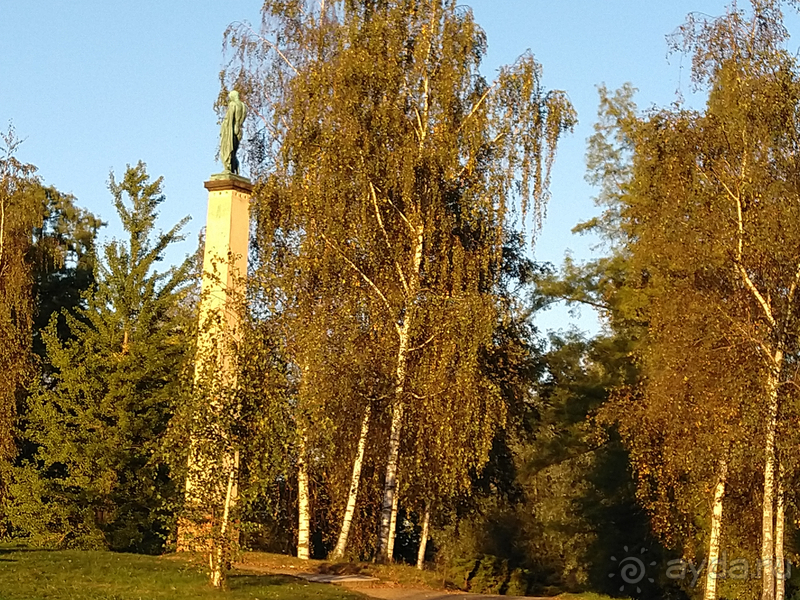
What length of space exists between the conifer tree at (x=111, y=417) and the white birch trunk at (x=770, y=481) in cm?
1194

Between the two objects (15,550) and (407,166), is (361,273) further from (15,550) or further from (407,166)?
(15,550)

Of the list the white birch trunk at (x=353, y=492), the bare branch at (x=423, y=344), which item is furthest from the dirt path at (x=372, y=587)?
the bare branch at (x=423, y=344)

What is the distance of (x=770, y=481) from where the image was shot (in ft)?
56.7

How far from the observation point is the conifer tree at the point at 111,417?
933 inches

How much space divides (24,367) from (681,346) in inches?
679

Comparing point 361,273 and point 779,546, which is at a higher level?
point 361,273

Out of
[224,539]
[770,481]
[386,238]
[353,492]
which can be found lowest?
[224,539]

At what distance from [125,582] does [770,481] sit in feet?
33.1

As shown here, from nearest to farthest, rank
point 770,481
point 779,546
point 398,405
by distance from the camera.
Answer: point 770,481
point 779,546
point 398,405

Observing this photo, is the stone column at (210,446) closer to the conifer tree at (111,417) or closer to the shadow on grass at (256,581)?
the shadow on grass at (256,581)

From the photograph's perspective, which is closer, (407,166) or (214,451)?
(214,451)

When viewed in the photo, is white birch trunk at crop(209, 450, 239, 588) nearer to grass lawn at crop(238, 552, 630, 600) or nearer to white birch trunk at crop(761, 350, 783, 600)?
grass lawn at crop(238, 552, 630, 600)

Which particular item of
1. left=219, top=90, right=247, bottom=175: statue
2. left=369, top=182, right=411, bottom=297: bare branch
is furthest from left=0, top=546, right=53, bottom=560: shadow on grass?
left=369, top=182, right=411, bottom=297: bare branch

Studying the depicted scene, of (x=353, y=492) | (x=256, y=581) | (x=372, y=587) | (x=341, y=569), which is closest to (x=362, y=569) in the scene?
(x=341, y=569)
